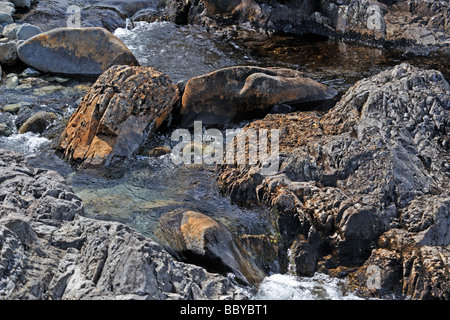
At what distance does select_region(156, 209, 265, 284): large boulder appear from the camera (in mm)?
4109

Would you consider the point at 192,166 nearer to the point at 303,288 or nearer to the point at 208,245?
the point at 208,245

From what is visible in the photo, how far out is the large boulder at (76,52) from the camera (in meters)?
8.79

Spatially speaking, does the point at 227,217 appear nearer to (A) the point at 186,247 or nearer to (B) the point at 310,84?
(A) the point at 186,247

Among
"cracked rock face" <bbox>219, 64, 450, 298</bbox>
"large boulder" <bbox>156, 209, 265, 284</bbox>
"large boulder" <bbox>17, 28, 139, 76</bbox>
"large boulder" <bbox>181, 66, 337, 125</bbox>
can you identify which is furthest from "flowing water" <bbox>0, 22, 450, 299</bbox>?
"large boulder" <bbox>17, 28, 139, 76</bbox>

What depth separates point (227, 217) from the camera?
493 cm

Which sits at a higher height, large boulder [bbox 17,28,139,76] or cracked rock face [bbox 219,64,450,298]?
cracked rock face [bbox 219,64,450,298]

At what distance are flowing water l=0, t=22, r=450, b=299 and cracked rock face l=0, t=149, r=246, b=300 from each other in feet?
3.24

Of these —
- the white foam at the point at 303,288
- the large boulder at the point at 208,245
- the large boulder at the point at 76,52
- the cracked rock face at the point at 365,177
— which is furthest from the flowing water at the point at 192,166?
the large boulder at the point at 76,52

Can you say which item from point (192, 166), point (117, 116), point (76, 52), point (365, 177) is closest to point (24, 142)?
point (117, 116)

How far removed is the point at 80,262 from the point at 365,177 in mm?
2755

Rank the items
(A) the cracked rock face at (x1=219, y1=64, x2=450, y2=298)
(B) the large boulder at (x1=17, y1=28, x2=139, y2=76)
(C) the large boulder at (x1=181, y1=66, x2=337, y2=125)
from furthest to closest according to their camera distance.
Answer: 1. (B) the large boulder at (x1=17, y1=28, x2=139, y2=76)
2. (C) the large boulder at (x1=181, y1=66, x2=337, y2=125)
3. (A) the cracked rock face at (x1=219, y1=64, x2=450, y2=298)

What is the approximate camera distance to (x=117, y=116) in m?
6.31

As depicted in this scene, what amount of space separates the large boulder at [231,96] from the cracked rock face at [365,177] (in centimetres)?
152

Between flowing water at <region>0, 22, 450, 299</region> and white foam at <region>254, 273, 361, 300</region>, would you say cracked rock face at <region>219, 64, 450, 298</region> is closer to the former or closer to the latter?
white foam at <region>254, 273, 361, 300</region>
